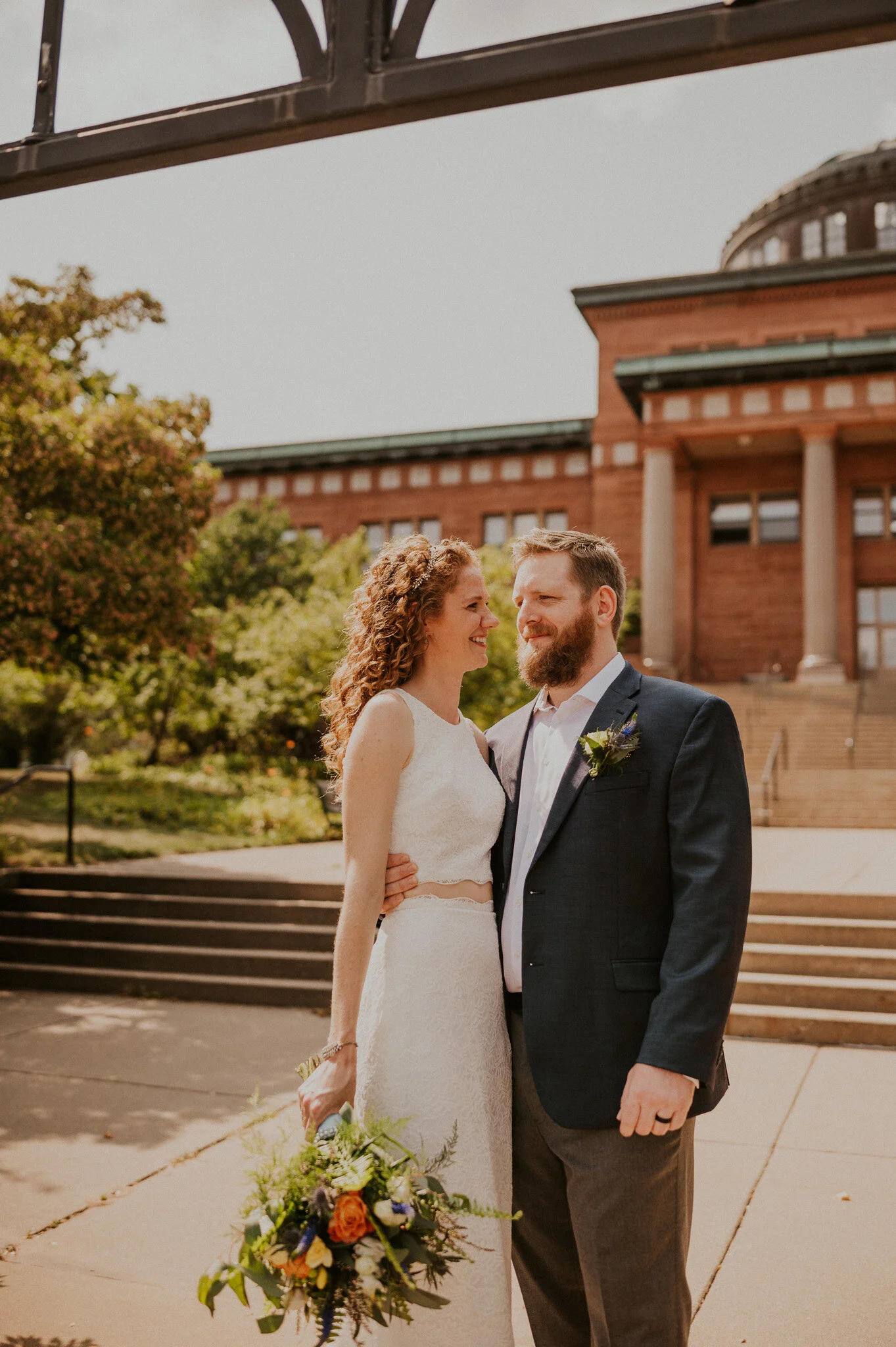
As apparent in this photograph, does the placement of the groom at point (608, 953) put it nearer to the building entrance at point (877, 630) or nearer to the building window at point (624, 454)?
the building entrance at point (877, 630)

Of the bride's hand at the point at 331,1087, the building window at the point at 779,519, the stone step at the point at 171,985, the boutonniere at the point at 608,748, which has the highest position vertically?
the building window at the point at 779,519

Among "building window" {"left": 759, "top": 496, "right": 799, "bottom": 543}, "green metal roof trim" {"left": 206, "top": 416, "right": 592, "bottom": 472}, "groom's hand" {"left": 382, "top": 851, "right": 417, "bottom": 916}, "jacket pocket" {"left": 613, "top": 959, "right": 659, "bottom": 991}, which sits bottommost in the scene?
"jacket pocket" {"left": 613, "top": 959, "right": 659, "bottom": 991}

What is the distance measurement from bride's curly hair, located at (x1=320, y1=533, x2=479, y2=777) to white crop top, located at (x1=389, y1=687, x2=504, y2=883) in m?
0.10

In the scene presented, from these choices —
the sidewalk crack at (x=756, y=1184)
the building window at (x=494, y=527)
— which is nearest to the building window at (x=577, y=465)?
the building window at (x=494, y=527)

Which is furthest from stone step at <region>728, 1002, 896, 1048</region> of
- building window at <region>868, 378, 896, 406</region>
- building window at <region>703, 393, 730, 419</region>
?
building window at <region>868, 378, 896, 406</region>

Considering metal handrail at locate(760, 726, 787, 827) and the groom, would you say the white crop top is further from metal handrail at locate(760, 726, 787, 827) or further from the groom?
metal handrail at locate(760, 726, 787, 827)

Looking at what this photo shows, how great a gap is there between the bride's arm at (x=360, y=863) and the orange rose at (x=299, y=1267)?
1.25 feet

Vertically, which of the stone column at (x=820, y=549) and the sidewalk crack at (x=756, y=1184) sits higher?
the stone column at (x=820, y=549)

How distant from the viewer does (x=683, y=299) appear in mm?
36812

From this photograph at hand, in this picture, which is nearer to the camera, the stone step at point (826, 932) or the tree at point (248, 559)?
the stone step at point (826, 932)

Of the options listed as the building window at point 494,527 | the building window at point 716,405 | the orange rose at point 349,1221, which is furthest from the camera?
the building window at point 494,527

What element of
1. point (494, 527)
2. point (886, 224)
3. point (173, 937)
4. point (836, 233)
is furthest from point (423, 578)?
point (836, 233)

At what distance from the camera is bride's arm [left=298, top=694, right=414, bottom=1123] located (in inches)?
110

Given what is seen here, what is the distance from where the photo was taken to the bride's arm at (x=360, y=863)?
2.81 meters
